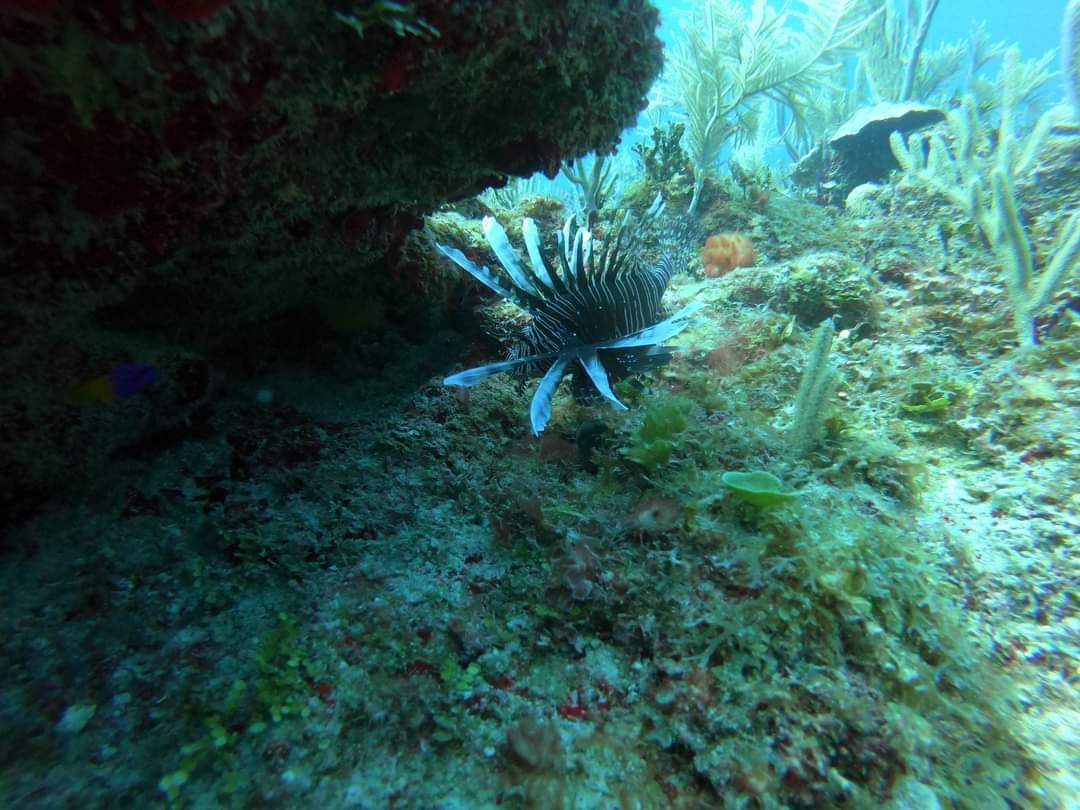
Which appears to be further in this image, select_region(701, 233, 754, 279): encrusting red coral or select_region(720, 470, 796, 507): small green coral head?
select_region(701, 233, 754, 279): encrusting red coral

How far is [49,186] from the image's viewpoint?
1.21m

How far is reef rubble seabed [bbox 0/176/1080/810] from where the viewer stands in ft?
4.34

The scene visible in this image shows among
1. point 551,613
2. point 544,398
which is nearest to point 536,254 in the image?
point 544,398

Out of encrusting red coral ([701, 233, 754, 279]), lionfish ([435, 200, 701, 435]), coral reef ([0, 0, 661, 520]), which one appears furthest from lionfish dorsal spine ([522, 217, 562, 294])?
encrusting red coral ([701, 233, 754, 279])

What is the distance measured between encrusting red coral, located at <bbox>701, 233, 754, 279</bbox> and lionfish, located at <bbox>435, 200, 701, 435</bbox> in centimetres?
245

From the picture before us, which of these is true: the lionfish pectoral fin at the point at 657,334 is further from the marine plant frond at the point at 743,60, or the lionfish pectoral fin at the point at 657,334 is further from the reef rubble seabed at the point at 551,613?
the marine plant frond at the point at 743,60

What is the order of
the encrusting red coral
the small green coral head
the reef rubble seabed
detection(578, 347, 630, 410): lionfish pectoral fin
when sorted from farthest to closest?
the encrusting red coral, detection(578, 347, 630, 410): lionfish pectoral fin, the small green coral head, the reef rubble seabed

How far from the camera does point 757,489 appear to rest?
177 centimetres

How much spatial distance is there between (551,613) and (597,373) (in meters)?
1.17

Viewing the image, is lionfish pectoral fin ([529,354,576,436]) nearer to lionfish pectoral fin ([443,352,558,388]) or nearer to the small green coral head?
lionfish pectoral fin ([443,352,558,388])

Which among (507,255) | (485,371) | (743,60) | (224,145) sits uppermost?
(743,60)

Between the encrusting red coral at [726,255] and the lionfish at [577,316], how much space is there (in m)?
2.45

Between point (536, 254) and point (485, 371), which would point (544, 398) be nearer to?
point (485, 371)

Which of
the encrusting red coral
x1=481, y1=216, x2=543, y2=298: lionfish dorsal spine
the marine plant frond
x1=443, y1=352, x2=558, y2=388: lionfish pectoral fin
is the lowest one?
x1=443, y1=352, x2=558, y2=388: lionfish pectoral fin
